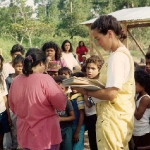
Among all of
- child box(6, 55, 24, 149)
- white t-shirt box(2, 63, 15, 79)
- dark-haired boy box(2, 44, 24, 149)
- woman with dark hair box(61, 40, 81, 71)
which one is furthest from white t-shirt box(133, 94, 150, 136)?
woman with dark hair box(61, 40, 81, 71)

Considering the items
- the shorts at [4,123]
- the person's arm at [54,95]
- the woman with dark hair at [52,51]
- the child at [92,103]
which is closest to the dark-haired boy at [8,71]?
the shorts at [4,123]

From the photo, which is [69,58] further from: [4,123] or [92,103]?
[92,103]

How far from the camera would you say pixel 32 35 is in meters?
24.7

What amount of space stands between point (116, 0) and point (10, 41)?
10204 millimetres

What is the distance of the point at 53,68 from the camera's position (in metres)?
3.92

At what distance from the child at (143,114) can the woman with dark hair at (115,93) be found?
1.95ft

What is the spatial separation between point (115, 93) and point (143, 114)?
2.79 ft

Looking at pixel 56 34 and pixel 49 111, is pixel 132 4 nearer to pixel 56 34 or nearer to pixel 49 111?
pixel 56 34

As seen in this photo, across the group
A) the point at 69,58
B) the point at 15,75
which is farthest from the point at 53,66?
the point at 69,58

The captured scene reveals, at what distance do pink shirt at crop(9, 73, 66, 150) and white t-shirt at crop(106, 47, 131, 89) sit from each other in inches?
22.6

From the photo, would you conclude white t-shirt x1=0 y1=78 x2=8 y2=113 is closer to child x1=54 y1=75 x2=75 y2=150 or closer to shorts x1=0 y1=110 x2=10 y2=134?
shorts x1=0 y1=110 x2=10 y2=134

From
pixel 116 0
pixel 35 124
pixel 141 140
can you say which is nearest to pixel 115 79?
pixel 35 124

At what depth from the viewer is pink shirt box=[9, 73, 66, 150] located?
2355 mm

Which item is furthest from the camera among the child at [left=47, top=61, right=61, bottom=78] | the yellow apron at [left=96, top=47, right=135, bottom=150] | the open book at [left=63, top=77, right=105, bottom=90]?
the child at [left=47, top=61, right=61, bottom=78]
